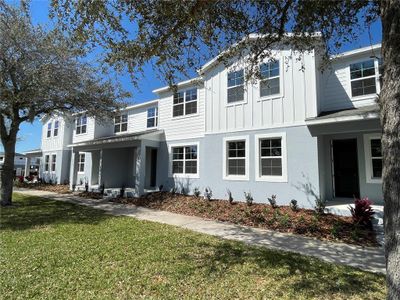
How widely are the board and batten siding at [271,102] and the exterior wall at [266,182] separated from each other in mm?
457

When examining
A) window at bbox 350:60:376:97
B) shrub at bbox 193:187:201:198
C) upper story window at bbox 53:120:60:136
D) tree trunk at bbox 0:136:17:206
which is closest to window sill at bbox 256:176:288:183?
shrub at bbox 193:187:201:198

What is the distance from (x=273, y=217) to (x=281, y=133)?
13.1ft

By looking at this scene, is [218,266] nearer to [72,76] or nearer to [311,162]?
[311,162]

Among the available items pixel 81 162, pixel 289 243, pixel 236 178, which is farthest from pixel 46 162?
pixel 289 243

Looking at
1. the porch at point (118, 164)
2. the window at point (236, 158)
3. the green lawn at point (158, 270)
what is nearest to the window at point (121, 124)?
the porch at point (118, 164)

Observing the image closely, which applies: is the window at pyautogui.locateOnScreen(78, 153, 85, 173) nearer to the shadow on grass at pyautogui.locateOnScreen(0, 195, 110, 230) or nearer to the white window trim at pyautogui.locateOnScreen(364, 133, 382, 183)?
the shadow on grass at pyautogui.locateOnScreen(0, 195, 110, 230)

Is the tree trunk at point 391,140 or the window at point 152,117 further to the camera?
the window at point 152,117

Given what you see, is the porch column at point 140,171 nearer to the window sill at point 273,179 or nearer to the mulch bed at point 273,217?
the mulch bed at point 273,217

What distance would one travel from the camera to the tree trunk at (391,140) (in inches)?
114

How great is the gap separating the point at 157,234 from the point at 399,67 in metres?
6.99

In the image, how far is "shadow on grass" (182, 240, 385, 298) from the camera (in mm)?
4535

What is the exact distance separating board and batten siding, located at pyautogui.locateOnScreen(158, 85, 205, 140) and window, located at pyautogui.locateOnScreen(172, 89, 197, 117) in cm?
26

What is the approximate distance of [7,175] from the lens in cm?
1336

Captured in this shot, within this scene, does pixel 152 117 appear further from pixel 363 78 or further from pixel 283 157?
pixel 363 78
